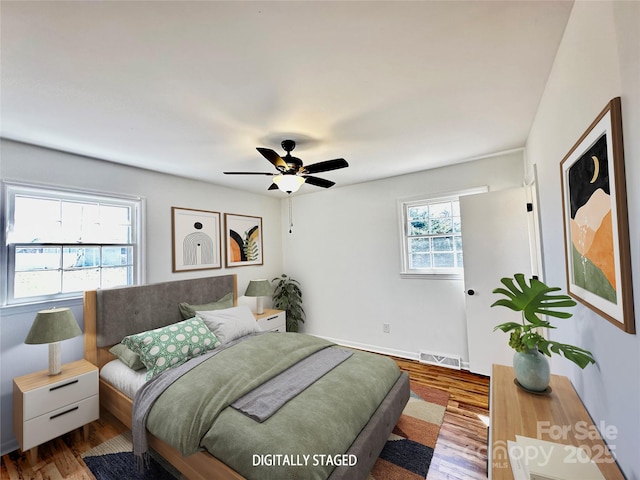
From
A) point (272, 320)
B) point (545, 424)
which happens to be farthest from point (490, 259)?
point (272, 320)

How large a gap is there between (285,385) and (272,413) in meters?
0.30

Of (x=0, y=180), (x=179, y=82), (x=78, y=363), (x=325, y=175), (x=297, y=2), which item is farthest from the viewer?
(x=325, y=175)

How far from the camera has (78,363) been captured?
2383 millimetres

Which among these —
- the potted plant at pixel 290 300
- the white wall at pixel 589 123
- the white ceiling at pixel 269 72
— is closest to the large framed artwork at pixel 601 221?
the white wall at pixel 589 123

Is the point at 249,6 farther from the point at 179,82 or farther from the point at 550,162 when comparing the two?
the point at 550,162

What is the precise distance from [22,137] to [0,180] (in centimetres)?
39

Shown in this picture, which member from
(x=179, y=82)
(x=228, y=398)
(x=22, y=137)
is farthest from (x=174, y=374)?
(x=22, y=137)

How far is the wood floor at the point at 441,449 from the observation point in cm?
182

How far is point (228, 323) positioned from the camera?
2.82m

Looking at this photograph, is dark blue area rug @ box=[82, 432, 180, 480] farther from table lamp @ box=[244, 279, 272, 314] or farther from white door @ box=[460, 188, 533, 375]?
white door @ box=[460, 188, 533, 375]

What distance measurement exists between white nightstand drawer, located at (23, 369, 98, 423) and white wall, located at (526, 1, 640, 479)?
318 centimetres

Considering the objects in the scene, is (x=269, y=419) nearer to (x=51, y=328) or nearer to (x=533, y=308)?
(x=533, y=308)

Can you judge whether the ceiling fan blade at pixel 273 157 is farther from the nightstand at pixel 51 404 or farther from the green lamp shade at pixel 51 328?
the nightstand at pixel 51 404

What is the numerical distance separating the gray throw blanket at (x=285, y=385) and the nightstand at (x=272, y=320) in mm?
1552
